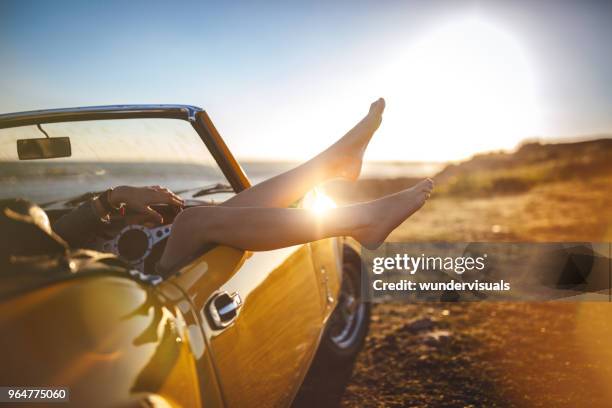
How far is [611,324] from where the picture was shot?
3.91 meters

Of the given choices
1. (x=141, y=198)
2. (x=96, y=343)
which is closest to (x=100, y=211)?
(x=141, y=198)

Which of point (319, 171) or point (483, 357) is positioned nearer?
point (319, 171)

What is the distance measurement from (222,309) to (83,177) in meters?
1.39

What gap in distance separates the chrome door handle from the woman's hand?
2.67 ft

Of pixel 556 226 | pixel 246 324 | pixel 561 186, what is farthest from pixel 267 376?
pixel 561 186

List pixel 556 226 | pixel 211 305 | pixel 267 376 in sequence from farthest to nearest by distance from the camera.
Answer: pixel 556 226, pixel 267 376, pixel 211 305

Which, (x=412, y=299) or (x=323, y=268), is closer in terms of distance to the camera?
(x=323, y=268)

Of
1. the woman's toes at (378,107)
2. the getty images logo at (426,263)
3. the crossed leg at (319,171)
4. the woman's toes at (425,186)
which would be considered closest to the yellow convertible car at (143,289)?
the crossed leg at (319,171)

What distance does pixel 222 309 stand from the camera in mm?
1566


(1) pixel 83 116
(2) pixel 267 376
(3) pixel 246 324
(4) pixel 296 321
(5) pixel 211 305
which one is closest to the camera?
(5) pixel 211 305

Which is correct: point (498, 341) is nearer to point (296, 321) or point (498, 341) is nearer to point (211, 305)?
point (296, 321)

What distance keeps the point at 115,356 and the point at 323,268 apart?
183 centimetres

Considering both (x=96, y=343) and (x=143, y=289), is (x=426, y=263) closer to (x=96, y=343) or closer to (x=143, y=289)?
(x=143, y=289)

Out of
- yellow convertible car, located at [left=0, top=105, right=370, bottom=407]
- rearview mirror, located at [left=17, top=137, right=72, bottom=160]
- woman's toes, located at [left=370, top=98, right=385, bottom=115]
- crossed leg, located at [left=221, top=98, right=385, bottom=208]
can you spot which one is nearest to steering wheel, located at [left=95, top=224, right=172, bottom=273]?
yellow convertible car, located at [left=0, top=105, right=370, bottom=407]
